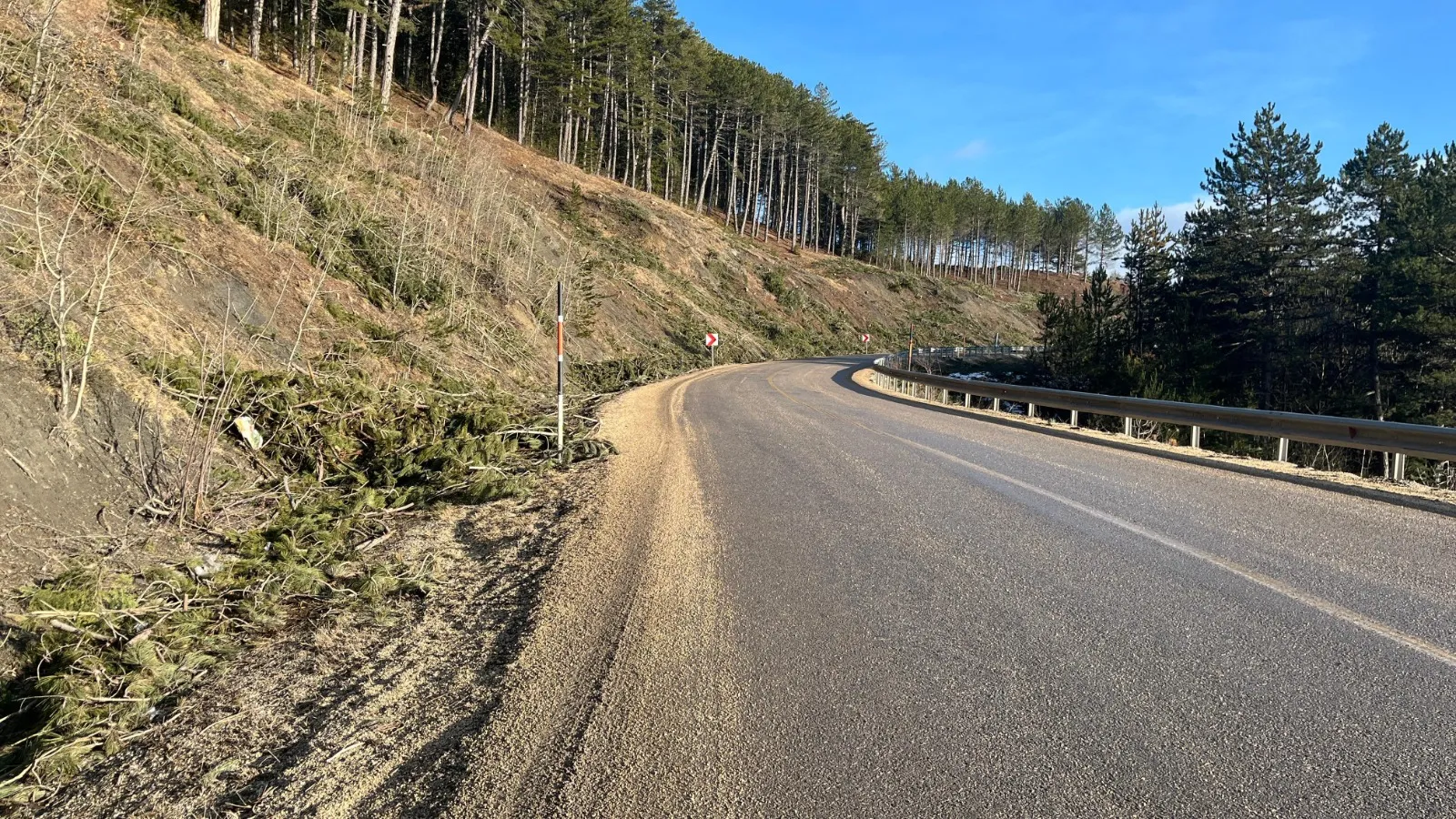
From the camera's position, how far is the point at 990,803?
7.50ft

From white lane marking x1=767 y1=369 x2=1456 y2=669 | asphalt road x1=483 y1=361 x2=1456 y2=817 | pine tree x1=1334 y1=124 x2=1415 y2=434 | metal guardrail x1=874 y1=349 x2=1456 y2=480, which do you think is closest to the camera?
asphalt road x1=483 y1=361 x2=1456 y2=817

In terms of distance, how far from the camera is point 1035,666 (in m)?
3.19

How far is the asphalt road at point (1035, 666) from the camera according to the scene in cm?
236

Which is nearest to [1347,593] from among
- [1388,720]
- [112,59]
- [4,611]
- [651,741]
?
[1388,720]

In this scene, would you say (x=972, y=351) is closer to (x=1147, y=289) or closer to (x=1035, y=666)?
(x=1147, y=289)

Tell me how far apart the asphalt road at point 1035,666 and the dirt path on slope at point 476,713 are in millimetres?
32

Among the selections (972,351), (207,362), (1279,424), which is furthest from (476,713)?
(972,351)

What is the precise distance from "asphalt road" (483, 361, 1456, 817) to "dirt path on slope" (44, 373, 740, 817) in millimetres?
32

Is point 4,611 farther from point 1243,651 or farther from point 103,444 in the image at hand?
point 1243,651

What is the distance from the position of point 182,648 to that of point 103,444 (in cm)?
267

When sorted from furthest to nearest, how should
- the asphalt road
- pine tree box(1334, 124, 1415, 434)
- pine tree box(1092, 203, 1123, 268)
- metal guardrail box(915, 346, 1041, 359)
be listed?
pine tree box(1092, 203, 1123, 268)
metal guardrail box(915, 346, 1041, 359)
pine tree box(1334, 124, 1415, 434)
the asphalt road

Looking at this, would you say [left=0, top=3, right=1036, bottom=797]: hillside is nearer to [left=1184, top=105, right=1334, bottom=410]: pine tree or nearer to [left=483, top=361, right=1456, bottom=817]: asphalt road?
[left=483, top=361, right=1456, bottom=817]: asphalt road

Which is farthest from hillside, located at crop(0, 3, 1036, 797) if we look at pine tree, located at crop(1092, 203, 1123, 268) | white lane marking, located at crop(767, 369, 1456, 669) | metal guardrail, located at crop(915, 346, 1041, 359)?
pine tree, located at crop(1092, 203, 1123, 268)

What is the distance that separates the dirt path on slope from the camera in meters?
2.45
